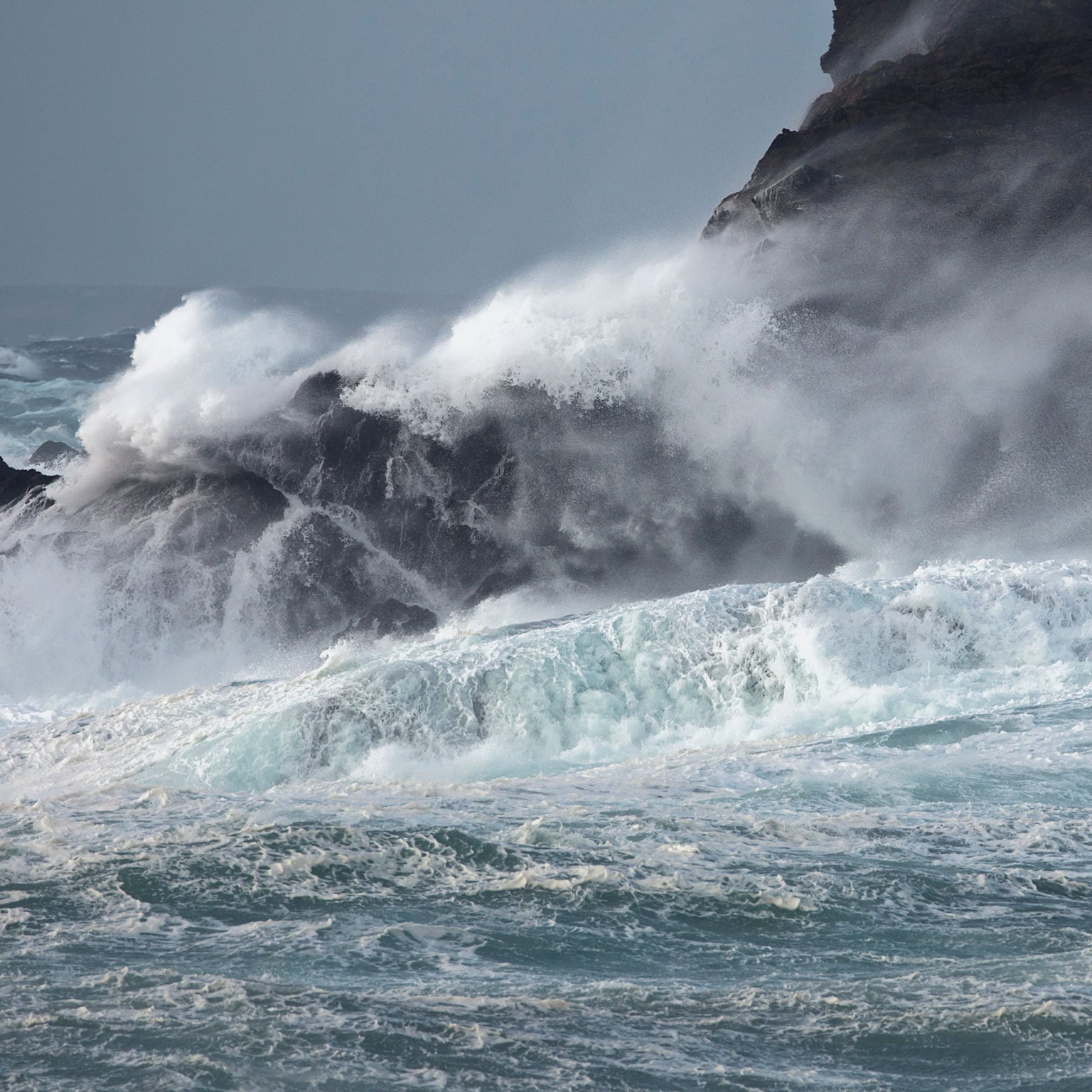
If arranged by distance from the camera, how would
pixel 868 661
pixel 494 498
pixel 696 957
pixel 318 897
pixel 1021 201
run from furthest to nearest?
pixel 1021 201
pixel 494 498
pixel 868 661
pixel 318 897
pixel 696 957

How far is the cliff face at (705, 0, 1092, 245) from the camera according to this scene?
23609 millimetres

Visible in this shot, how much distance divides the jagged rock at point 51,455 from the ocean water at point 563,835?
45.1 feet

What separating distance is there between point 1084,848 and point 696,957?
122 inches

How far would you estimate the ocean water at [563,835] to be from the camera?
5.30 meters

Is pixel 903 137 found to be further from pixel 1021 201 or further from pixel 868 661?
pixel 868 661

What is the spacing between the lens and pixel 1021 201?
23.5 m

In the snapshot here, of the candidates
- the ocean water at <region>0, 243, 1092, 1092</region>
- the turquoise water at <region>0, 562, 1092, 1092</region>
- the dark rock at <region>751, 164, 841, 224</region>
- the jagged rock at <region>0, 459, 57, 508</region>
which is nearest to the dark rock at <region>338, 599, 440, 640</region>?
the ocean water at <region>0, 243, 1092, 1092</region>

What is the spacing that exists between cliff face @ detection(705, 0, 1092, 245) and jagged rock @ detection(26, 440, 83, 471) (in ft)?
62.7

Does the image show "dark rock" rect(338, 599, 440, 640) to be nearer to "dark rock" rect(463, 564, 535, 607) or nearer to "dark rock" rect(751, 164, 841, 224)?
"dark rock" rect(463, 564, 535, 607)

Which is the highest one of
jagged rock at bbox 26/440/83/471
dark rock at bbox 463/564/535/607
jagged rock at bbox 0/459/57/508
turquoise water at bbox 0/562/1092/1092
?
jagged rock at bbox 26/440/83/471

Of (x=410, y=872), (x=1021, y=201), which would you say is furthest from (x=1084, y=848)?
(x=1021, y=201)

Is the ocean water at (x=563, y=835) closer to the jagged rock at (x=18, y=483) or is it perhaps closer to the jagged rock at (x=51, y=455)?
the jagged rock at (x=18, y=483)

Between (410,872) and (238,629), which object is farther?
(238,629)

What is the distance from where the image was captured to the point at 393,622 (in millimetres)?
18172
